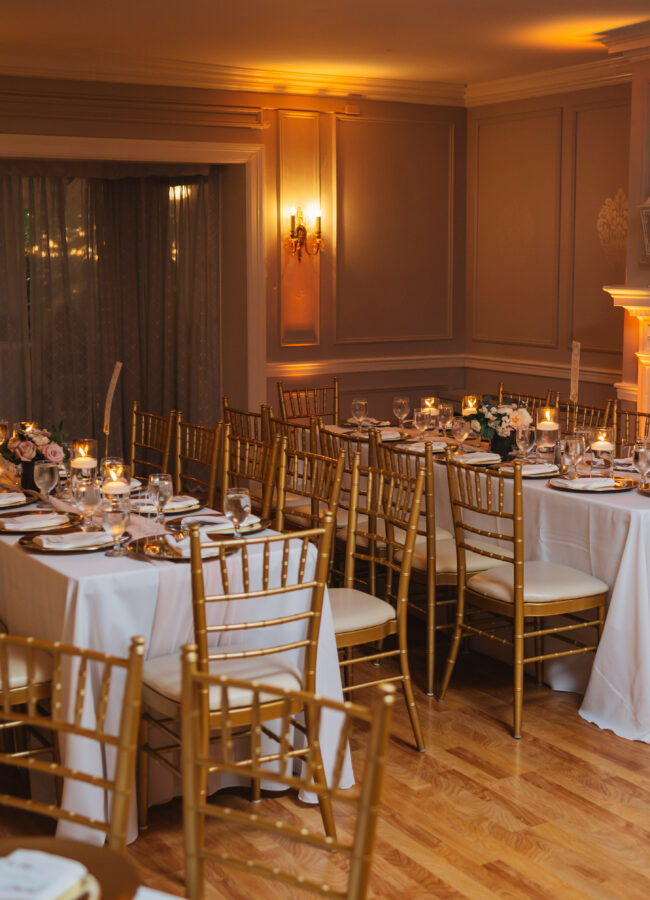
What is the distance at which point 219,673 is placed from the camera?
2998 mm

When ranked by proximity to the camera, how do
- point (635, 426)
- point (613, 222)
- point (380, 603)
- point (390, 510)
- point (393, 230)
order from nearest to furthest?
point (380, 603)
point (390, 510)
point (635, 426)
point (613, 222)
point (393, 230)

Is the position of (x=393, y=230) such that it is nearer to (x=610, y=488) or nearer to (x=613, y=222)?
(x=613, y=222)

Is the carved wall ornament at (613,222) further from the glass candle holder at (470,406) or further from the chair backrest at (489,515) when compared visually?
the chair backrest at (489,515)

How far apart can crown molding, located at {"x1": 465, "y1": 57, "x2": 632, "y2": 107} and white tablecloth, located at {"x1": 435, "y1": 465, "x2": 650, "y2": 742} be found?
3.82 metres

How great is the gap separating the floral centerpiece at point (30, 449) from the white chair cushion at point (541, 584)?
1642 mm

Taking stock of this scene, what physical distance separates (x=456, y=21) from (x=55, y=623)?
4.36m

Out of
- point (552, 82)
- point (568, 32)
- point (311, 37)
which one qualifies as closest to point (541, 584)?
point (568, 32)

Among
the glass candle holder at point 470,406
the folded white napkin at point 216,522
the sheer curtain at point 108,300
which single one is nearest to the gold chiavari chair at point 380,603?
the folded white napkin at point 216,522

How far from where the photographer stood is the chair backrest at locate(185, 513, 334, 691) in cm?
289

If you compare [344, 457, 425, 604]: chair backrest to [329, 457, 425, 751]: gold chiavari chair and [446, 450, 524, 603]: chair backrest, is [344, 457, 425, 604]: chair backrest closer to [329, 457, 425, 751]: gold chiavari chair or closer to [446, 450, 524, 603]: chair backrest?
[329, 457, 425, 751]: gold chiavari chair

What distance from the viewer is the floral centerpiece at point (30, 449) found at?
409 centimetres

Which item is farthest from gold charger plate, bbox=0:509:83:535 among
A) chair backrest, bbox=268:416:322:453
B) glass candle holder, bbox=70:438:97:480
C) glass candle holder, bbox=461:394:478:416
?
glass candle holder, bbox=461:394:478:416

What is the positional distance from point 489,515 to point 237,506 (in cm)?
113

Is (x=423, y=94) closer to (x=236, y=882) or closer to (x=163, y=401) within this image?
(x=163, y=401)
